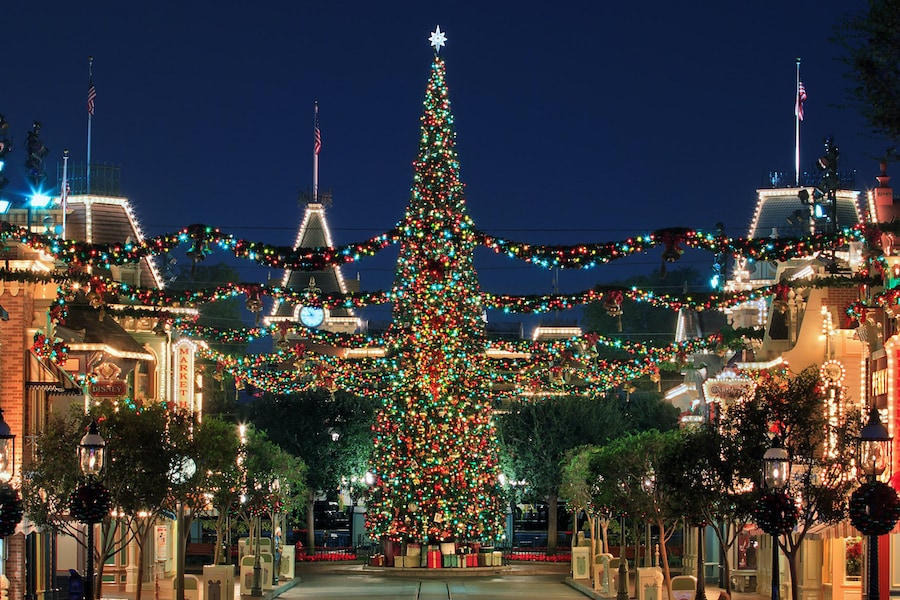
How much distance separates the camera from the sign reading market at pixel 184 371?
58625mm

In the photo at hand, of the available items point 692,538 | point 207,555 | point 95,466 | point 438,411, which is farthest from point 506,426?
point 95,466

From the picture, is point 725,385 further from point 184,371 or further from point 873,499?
point 873,499

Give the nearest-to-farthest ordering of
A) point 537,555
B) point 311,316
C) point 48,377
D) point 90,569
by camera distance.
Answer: point 90,569, point 48,377, point 537,555, point 311,316

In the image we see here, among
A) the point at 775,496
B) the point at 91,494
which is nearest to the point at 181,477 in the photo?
the point at 91,494

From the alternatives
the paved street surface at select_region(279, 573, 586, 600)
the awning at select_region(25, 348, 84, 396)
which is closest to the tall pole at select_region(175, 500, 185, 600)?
the awning at select_region(25, 348, 84, 396)

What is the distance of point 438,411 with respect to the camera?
55.9 metres

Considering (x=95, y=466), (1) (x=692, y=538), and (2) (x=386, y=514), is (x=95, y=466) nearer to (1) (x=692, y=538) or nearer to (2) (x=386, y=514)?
(2) (x=386, y=514)

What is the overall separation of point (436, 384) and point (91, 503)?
26.8m

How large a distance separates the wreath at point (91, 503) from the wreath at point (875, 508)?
12.4 metres

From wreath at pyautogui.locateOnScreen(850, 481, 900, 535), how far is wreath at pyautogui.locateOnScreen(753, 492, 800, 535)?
10.1ft

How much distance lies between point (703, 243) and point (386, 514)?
23.3 meters

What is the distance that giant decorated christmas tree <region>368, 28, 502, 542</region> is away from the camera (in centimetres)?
5534

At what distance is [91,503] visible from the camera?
29.5 metres

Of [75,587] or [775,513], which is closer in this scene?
[775,513]
